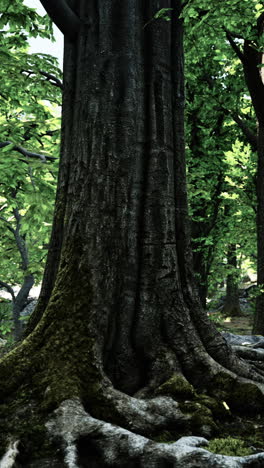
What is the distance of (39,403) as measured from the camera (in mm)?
3275

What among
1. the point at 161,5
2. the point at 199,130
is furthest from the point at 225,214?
the point at 161,5

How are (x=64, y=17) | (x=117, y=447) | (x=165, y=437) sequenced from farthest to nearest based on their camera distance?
1. (x=64, y=17)
2. (x=165, y=437)
3. (x=117, y=447)

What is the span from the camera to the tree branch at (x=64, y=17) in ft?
14.1

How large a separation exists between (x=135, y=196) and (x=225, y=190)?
35.9 feet

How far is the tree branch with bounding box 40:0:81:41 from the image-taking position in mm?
4285

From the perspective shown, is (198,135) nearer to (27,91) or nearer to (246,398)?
(27,91)

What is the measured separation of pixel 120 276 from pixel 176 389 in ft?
4.02

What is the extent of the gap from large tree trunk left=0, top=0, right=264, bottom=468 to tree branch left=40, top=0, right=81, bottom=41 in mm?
107

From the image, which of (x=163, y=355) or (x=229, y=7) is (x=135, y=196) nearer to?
(x=163, y=355)

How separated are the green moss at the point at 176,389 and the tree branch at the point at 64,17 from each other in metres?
4.21

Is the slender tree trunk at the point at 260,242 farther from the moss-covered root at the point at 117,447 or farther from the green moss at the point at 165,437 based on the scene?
the moss-covered root at the point at 117,447

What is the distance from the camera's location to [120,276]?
13.1ft

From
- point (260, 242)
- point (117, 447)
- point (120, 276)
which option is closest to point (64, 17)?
point (120, 276)

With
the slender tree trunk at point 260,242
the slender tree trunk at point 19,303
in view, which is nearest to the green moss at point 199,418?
the slender tree trunk at point 260,242
